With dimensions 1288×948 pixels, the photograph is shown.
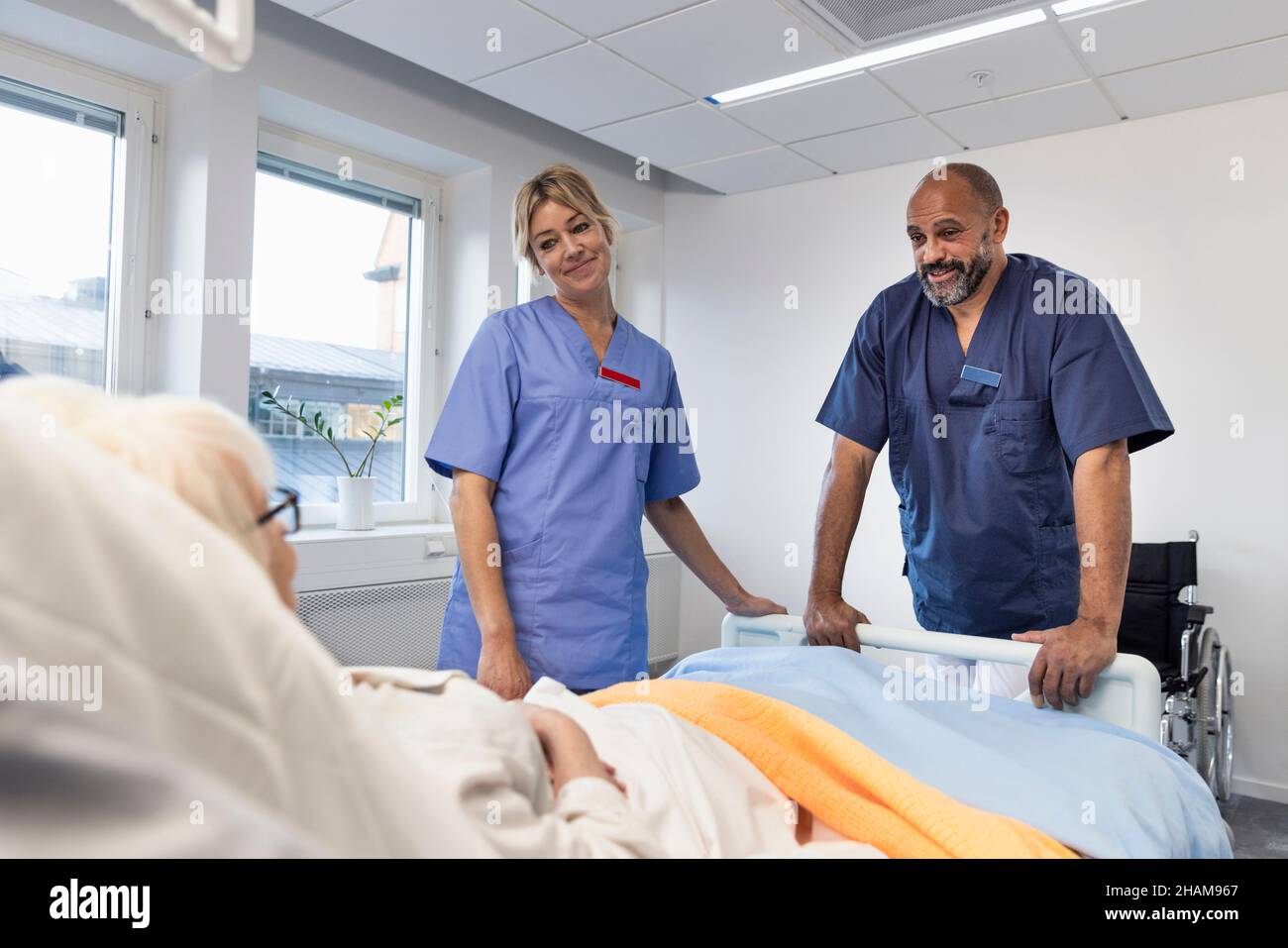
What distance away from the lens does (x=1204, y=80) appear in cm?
291

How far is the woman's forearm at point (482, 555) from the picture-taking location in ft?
4.81

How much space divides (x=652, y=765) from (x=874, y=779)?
0.24 meters

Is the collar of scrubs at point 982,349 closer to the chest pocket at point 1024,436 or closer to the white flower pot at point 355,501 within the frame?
the chest pocket at point 1024,436

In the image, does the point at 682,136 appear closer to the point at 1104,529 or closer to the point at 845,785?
the point at 1104,529

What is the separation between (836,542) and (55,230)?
7.59ft

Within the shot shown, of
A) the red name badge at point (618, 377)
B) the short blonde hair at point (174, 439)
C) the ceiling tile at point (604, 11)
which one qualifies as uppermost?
the ceiling tile at point (604, 11)

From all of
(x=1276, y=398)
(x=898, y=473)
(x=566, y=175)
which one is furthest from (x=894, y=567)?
(x=566, y=175)

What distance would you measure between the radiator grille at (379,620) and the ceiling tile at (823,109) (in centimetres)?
199

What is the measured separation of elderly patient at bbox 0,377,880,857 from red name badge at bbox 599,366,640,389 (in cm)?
69

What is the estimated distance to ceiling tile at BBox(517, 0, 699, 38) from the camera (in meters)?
2.52

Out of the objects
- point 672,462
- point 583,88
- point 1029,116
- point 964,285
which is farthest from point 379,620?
point 1029,116

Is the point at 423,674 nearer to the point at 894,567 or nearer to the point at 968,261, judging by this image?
the point at 968,261

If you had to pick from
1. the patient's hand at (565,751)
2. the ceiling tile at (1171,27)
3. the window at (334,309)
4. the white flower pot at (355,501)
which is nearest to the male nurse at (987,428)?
the patient's hand at (565,751)
